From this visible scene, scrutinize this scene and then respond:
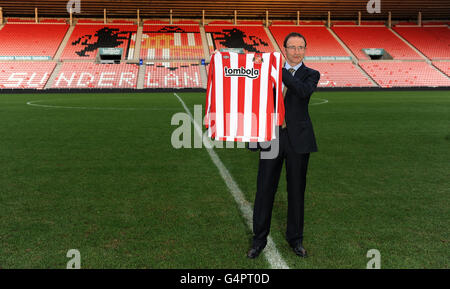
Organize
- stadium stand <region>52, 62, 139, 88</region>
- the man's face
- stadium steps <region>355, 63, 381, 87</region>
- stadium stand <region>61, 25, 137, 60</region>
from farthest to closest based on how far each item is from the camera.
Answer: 1. stadium stand <region>61, 25, 137, 60</region>
2. stadium steps <region>355, 63, 381, 87</region>
3. stadium stand <region>52, 62, 139, 88</region>
4. the man's face

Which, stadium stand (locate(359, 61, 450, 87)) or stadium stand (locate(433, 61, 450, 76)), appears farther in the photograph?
stadium stand (locate(433, 61, 450, 76))

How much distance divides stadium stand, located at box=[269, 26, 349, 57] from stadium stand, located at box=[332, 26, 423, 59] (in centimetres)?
115

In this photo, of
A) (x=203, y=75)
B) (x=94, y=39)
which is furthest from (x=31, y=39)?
(x=203, y=75)

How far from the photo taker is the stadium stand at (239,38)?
36.7 metres

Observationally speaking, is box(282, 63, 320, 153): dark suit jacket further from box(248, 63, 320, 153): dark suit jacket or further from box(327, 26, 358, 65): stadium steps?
box(327, 26, 358, 65): stadium steps

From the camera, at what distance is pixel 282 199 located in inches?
172

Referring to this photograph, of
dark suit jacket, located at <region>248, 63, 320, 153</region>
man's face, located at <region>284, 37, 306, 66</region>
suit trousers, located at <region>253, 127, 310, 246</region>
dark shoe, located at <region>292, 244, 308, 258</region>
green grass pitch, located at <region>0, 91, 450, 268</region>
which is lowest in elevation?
green grass pitch, located at <region>0, 91, 450, 268</region>


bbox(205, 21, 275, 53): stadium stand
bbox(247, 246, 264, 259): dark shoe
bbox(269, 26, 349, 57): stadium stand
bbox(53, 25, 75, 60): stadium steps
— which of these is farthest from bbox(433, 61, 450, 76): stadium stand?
bbox(247, 246, 264, 259): dark shoe

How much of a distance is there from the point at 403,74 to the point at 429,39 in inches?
359

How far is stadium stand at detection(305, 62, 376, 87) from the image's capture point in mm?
31266

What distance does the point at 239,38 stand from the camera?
37.8 m

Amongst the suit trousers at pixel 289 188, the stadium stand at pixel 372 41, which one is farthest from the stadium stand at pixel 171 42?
the suit trousers at pixel 289 188

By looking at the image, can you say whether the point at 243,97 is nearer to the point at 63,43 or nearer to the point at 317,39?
the point at 63,43

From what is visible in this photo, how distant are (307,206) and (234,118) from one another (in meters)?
1.48
